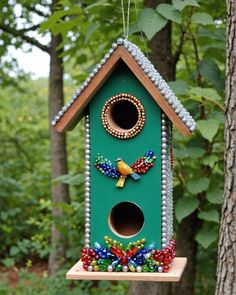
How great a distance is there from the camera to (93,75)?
264 cm

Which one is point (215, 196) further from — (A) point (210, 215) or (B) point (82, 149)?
(B) point (82, 149)

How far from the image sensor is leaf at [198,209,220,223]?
3.88 m

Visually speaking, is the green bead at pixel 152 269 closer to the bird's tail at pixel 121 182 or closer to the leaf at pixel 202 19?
the bird's tail at pixel 121 182

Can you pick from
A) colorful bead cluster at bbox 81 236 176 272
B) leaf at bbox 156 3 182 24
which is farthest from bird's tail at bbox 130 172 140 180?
leaf at bbox 156 3 182 24

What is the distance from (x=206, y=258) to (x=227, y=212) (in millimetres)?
2237

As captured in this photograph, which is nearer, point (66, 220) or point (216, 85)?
point (216, 85)

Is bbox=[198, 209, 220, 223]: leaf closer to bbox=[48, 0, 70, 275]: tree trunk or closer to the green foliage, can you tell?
the green foliage

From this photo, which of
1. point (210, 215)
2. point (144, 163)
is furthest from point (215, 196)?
point (144, 163)

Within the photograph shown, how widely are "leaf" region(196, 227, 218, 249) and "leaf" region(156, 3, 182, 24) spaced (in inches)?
56.0

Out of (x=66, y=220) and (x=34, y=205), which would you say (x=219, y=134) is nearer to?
(x=66, y=220)

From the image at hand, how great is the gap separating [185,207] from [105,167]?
1338 millimetres

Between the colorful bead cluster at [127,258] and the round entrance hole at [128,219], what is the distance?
0.21 metres

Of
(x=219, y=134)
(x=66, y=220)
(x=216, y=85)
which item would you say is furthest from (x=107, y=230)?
(x=66, y=220)

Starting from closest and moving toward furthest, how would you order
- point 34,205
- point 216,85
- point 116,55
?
point 116,55, point 216,85, point 34,205
